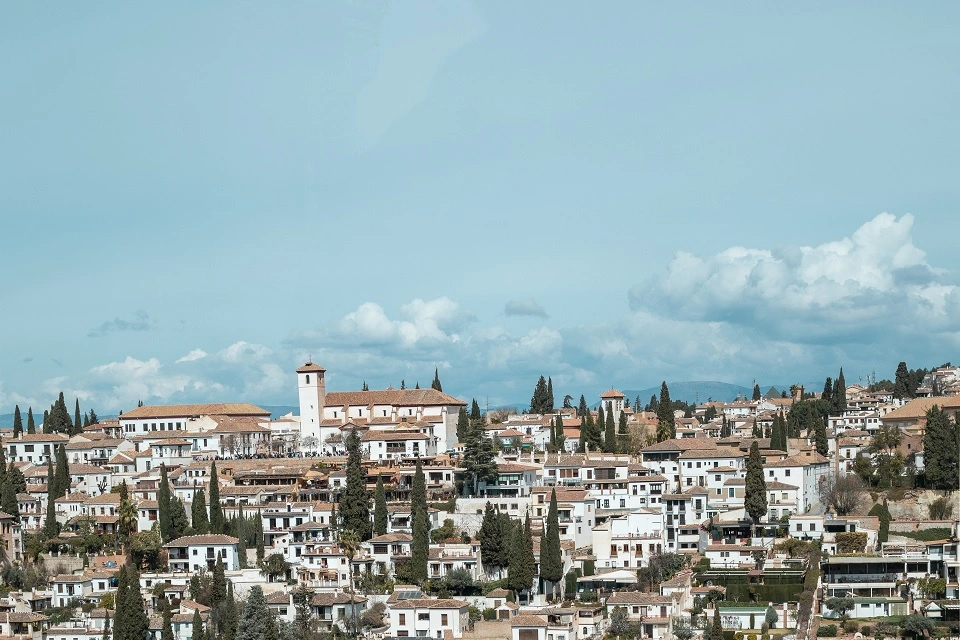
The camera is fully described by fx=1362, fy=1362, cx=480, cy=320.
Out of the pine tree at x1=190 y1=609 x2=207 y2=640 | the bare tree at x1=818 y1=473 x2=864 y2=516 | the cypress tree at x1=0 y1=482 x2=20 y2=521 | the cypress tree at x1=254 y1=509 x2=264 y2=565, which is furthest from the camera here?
the cypress tree at x1=0 y1=482 x2=20 y2=521

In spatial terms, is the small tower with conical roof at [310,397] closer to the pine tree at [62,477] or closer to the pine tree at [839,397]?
the pine tree at [62,477]

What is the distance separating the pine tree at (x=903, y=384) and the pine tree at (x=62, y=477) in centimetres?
6361

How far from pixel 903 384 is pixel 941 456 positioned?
1565 inches

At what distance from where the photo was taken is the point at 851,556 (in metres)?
62.0

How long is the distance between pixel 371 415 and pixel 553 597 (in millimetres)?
31771

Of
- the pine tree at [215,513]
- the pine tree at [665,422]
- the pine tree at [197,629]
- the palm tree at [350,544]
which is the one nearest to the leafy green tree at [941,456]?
the pine tree at [665,422]

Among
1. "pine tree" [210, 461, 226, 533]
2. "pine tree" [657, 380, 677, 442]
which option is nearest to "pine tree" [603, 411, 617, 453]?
"pine tree" [657, 380, 677, 442]

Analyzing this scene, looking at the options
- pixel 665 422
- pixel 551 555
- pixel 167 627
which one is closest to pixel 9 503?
pixel 167 627

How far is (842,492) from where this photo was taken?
7019 centimetres

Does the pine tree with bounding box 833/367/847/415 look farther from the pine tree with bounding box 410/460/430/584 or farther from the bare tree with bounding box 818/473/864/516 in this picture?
the pine tree with bounding box 410/460/430/584

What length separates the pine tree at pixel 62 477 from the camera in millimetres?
77938

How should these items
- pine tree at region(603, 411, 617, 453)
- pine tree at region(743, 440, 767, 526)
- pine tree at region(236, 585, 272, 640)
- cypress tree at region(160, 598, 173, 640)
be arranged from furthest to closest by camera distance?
1. pine tree at region(603, 411, 617, 453)
2. pine tree at region(743, 440, 767, 526)
3. cypress tree at region(160, 598, 173, 640)
4. pine tree at region(236, 585, 272, 640)

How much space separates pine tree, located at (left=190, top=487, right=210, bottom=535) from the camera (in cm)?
7041

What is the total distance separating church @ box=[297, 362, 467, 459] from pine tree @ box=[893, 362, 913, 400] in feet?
125
